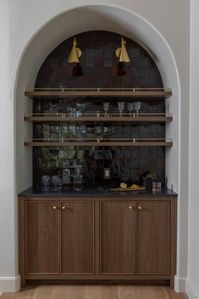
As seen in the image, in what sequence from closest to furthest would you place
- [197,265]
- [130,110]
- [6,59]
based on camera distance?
[197,265] → [6,59] → [130,110]

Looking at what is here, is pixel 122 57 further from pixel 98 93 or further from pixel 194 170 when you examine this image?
pixel 194 170

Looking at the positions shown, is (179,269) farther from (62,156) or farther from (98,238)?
(62,156)

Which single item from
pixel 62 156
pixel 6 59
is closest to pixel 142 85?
pixel 62 156

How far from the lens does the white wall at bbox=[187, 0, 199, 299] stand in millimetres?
3189

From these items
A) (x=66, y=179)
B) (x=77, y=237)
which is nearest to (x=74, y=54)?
(x=66, y=179)

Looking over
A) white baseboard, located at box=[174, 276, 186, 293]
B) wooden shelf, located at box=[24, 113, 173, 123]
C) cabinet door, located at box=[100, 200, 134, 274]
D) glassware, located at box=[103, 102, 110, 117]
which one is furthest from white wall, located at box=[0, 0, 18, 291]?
white baseboard, located at box=[174, 276, 186, 293]

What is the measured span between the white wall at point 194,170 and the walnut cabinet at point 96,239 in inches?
9.2

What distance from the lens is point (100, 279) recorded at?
11.7 ft

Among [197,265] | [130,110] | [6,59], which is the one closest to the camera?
[197,265]

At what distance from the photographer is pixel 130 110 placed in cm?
399

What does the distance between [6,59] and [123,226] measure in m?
1.86

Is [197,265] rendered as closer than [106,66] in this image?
Yes

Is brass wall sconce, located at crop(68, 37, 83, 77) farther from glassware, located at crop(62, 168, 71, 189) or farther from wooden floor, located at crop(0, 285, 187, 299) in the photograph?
wooden floor, located at crop(0, 285, 187, 299)

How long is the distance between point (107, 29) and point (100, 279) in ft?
8.08
